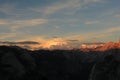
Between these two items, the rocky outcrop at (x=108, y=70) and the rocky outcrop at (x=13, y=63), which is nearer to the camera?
the rocky outcrop at (x=13, y=63)

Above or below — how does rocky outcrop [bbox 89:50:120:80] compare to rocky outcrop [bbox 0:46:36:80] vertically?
below

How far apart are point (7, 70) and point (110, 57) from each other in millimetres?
60559

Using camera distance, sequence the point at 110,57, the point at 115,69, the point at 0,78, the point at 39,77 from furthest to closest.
A: the point at 110,57
the point at 115,69
the point at 39,77
the point at 0,78

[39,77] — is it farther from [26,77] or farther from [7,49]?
[7,49]

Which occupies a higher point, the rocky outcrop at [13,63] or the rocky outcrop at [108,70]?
the rocky outcrop at [13,63]

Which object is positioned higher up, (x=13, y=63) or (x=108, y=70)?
(x=13, y=63)

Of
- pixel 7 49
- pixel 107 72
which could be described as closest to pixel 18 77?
pixel 7 49

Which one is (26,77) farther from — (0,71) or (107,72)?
(107,72)

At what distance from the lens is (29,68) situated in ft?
228

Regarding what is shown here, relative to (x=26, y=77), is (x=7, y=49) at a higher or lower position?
higher

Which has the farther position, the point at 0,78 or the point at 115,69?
the point at 115,69

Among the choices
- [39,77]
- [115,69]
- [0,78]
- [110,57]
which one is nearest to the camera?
[0,78]

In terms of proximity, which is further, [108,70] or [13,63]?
[108,70]

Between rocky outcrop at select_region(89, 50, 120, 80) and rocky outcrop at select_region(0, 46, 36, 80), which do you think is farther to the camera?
rocky outcrop at select_region(89, 50, 120, 80)
